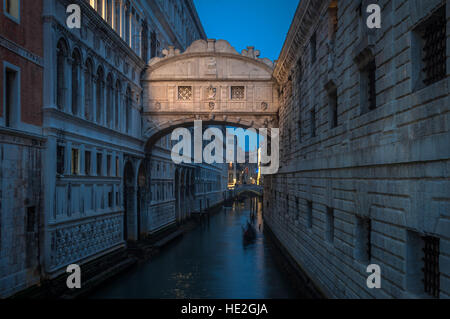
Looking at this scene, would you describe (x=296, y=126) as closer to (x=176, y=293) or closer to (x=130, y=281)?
(x=176, y=293)

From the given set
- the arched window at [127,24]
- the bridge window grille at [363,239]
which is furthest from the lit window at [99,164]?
the bridge window grille at [363,239]

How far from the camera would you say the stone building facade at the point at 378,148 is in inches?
196

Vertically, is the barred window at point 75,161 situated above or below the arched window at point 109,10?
below

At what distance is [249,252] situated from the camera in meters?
20.6

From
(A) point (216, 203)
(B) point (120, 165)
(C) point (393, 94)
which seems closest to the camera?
(C) point (393, 94)

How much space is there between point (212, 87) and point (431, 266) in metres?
15.6

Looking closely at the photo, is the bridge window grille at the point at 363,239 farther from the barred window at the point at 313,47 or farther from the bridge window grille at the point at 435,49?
the barred window at the point at 313,47

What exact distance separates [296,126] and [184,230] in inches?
589

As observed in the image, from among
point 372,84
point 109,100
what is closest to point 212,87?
point 109,100

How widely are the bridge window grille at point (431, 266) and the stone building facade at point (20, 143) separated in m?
8.25

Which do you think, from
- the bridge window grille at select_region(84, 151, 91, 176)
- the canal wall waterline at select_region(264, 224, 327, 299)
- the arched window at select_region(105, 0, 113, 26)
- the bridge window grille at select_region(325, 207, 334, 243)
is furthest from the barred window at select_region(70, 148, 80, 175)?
the bridge window grille at select_region(325, 207, 334, 243)

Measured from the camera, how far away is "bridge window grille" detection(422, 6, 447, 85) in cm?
498

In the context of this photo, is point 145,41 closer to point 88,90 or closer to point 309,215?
point 88,90
